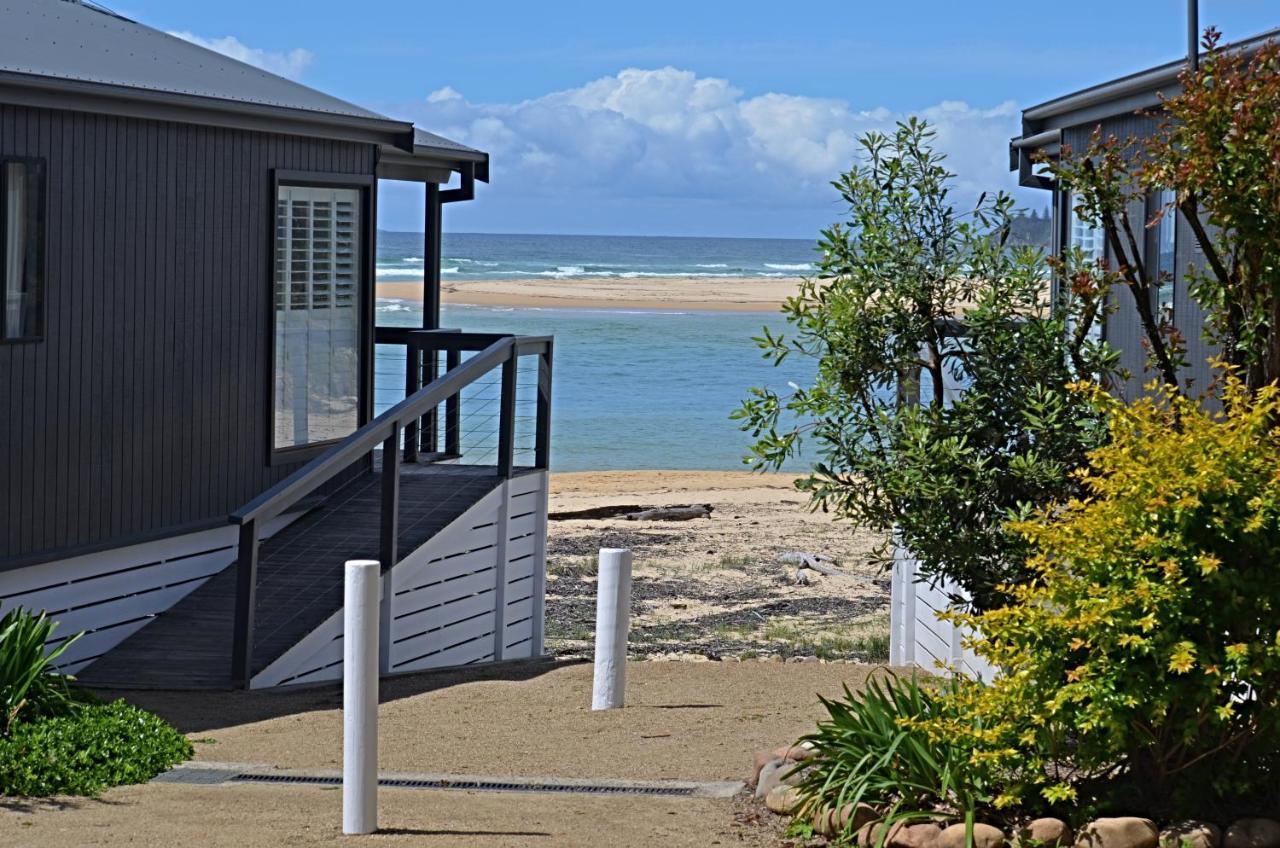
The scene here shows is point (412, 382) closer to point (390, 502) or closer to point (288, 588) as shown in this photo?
point (390, 502)

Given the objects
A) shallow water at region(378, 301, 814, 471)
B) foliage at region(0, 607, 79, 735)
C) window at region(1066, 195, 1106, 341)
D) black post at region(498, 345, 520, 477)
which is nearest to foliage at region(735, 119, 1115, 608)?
foliage at region(0, 607, 79, 735)

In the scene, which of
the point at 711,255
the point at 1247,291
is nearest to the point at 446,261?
the point at 711,255

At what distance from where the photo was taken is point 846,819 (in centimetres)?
605

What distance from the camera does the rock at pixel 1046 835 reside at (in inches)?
226

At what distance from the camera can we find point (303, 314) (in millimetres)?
12711

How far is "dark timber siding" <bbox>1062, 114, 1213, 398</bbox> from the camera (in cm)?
964

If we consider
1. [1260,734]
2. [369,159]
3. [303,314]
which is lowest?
[1260,734]

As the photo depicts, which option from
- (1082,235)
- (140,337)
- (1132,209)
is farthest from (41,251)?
(1082,235)

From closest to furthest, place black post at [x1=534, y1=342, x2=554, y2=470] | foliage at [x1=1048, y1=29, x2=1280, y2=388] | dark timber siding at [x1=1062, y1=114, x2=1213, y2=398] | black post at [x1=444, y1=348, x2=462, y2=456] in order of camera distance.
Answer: foliage at [x1=1048, y1=29, x2=1280, y2=388] → dark timber siding at [x1=1062, y1=114, x2=1213, y2=398] → black post at [x1=534, y1=342, x2=554, y2=470] → black post at [x1=444, y1=348, x2=462, y2=456]

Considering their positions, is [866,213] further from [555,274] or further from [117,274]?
[555,274]

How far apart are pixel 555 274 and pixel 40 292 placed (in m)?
87.2

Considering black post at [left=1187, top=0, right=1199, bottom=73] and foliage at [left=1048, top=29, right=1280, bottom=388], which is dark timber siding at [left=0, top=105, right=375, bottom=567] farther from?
black post at [left=1187, top=0, right=1199, bottom=73]

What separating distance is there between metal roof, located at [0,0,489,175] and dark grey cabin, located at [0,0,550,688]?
1.0 inches

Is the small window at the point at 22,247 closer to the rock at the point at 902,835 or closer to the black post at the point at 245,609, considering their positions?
the black post at the point at 245,609
